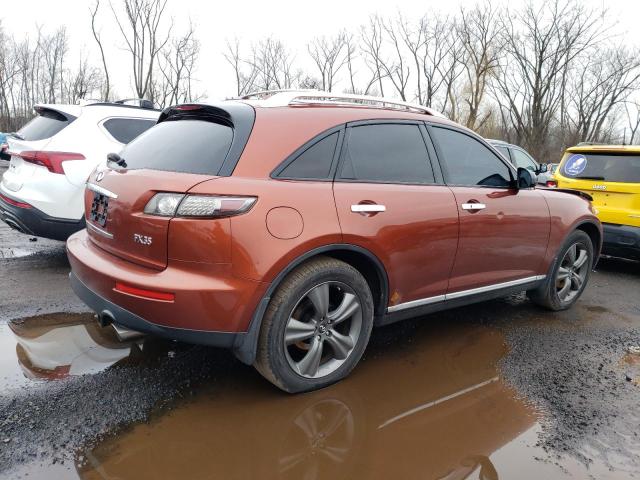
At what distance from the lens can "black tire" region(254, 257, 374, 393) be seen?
2598 mm

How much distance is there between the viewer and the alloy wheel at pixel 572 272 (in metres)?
4.66

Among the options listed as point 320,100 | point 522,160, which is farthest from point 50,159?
point 522,160

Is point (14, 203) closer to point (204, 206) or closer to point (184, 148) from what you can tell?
point (184, 148)

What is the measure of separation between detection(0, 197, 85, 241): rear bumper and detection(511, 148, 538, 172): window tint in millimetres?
8489

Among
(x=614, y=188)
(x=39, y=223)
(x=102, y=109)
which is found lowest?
(x=39, y=223)

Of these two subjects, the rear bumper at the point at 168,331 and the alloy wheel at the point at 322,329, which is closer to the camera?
the rear bumper at the point at 168,331

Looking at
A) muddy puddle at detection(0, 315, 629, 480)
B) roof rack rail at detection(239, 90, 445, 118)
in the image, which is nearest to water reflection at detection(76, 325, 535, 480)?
muddy puddle at detection(0, 315, 629, 480)

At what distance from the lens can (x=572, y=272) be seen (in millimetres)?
4719

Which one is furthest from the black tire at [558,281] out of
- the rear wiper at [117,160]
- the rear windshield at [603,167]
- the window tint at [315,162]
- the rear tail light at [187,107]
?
the rear wiper at [117,160]

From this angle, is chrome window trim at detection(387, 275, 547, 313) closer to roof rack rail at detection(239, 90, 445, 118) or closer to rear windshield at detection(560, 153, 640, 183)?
roof rack rail at detection(239, 90, 445, 118)

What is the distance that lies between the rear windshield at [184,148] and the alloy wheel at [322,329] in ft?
2.98

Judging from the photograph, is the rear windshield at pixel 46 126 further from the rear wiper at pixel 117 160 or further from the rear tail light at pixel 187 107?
the rear tail light at pixel 187 107

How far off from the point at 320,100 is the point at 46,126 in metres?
3.42

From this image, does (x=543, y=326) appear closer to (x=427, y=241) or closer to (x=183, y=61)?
(x=427, y=241)
